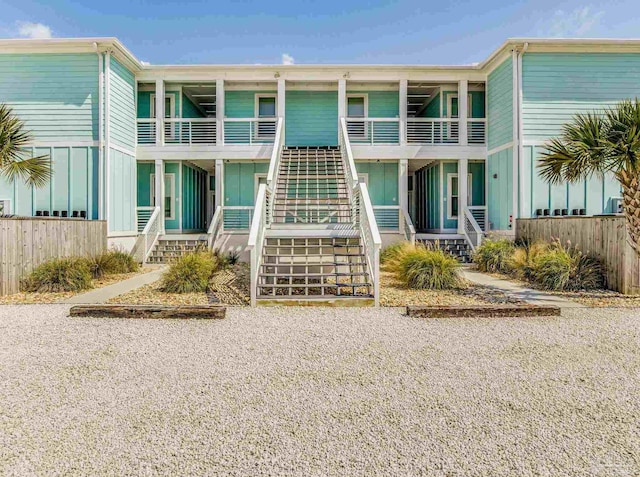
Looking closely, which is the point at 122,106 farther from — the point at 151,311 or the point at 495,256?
the point at 495,256

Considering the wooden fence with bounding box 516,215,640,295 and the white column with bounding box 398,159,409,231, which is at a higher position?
the white column with bounding box 398,159,409,231

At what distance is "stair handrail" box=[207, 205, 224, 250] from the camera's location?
42.3ft

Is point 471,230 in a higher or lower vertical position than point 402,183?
lower

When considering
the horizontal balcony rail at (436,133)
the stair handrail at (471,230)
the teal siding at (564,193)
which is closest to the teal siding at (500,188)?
the teal siding at (564,193)

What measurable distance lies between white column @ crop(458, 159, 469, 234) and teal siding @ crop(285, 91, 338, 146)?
533cm

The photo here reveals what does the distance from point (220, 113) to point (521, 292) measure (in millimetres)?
11647

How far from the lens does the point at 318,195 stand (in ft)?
37.4

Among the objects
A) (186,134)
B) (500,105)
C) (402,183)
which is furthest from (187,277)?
(500,105)

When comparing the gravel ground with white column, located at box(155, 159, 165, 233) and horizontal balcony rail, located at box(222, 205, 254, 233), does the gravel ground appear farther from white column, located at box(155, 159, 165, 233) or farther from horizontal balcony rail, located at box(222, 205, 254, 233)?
horizontal balcony rail, located at box(222, 205, 254, 233)

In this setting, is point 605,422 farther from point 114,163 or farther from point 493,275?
point 114,163

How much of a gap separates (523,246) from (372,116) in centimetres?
814

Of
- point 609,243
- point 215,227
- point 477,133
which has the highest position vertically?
point 477,133

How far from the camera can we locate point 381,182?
51.2ft

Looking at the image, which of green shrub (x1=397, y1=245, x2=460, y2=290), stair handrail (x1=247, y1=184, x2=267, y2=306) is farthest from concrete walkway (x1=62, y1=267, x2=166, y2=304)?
green shrub (x1=397, y1=245, x2=460, y2=290)
